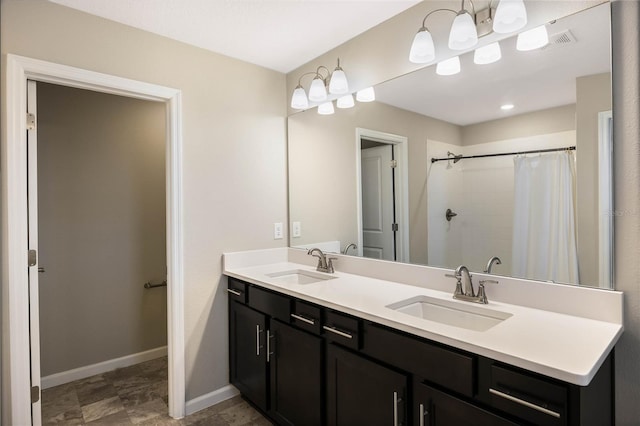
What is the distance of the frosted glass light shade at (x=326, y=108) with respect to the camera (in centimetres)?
245

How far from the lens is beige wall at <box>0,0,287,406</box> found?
1999 millimetres

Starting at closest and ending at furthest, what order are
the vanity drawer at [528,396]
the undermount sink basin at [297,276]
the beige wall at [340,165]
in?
the vanity drawer at [528,396]
the beige wall at [340,165]
the undermount sink basin at [297,276]

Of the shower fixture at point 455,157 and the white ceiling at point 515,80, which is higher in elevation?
the white ceiling at point 515,80

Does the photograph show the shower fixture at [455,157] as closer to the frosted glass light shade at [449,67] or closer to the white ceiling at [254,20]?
the frosted glass light shade at [449,67]

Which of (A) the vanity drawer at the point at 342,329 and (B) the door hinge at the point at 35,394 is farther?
(B) the door hinge at the point at 35,394

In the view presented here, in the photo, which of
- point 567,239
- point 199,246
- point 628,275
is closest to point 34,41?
point 199,246

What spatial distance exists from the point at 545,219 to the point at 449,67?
88 centimetres

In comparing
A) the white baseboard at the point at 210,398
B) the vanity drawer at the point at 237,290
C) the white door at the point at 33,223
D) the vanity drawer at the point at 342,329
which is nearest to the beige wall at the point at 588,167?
the vanity drawer at the point at 342,329

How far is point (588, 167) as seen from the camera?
1.36 meters

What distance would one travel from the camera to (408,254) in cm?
197

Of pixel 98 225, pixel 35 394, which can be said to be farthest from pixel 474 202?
pixel 98 225

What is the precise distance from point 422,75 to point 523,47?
19.8 inches

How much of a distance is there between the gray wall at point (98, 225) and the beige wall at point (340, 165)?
1.34 m

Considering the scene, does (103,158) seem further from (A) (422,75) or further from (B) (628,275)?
(B) (628,275)
